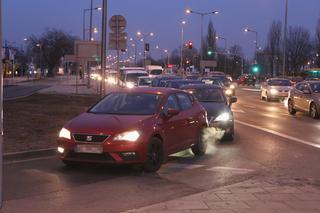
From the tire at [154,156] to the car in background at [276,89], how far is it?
92.1 ft

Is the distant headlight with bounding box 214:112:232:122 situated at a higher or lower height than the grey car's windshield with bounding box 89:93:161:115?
lower

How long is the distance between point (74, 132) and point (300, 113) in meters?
19.1

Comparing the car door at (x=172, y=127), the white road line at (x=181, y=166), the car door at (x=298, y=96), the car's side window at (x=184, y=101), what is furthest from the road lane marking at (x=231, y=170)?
the car door at (x=298, y=96)

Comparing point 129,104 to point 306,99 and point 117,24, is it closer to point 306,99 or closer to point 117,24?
point 117,24

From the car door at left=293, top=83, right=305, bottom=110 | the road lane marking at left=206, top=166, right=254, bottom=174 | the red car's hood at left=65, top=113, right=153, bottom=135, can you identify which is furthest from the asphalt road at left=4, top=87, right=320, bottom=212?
the car door at left=293, top=83, right=305, bottom=110

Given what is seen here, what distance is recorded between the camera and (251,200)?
26.9 ft

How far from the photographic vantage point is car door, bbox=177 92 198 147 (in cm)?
1209

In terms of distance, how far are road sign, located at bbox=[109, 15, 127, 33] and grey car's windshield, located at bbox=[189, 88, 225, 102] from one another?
5737 mm

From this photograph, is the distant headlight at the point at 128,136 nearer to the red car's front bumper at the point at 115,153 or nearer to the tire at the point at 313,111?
the red car's front bumper at the point at 115,153

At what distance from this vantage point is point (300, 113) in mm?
27797

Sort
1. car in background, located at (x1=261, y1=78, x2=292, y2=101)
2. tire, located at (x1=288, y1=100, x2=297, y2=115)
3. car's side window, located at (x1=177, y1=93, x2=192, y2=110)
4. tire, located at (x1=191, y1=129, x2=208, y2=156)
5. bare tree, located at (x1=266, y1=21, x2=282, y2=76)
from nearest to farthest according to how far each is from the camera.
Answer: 1. car's side window, located at (x1=177, y1=93, x2=192, y2=110)
2. tire, located at (x1=191, y1=129, x2=208, y2=156)
3. tire, located at (x1=288, y1=100, x2=297, y2=115)
4. car in background, located at (x1=261, y1=78, x2=292, y2=101)
5. bare tree, located at (x1=266, y1=21, x2=282, y2=76)

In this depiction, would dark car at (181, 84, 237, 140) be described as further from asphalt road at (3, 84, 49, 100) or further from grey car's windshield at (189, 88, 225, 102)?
asphalt road at (3, 84, 49, 100)

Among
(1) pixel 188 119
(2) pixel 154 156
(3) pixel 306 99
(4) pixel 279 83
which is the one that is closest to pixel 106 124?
(2) pixel 154 156

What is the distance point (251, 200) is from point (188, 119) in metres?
4.21
